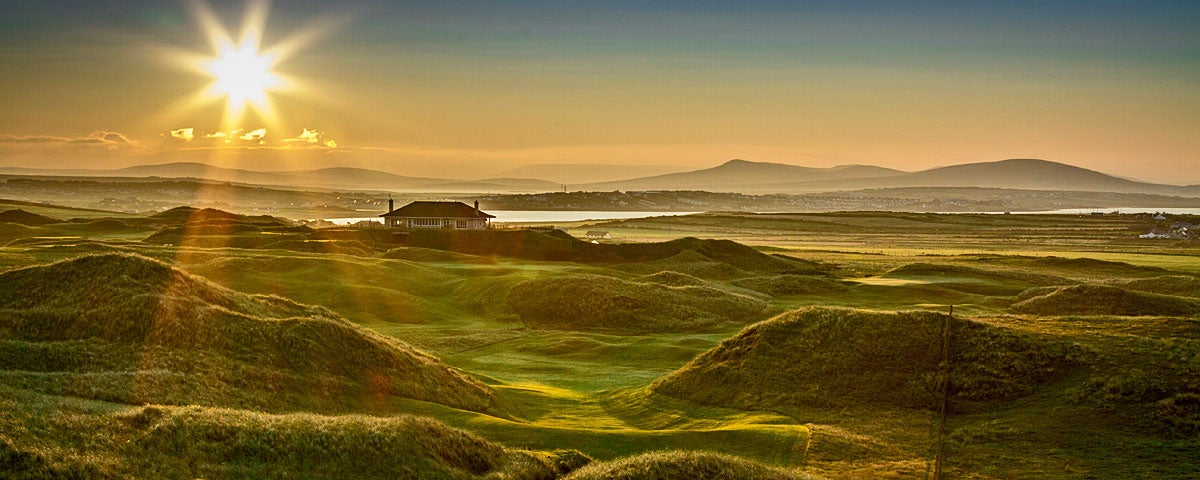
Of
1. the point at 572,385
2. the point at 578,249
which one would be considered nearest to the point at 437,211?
the point at 578,249

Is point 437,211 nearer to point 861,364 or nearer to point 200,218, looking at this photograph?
point 200,218

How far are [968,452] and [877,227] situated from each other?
17618 cm

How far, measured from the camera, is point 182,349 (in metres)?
22.5

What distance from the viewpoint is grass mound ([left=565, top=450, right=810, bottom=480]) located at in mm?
15289

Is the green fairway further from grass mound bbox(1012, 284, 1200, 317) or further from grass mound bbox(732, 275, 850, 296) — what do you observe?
grass mound bbox(732, 275, 850, 296)

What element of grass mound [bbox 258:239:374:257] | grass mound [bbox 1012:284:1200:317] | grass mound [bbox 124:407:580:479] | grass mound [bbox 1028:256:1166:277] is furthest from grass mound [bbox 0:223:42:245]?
grass mound [bbox 1028:256:1166:277]

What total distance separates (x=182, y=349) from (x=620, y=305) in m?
35.0

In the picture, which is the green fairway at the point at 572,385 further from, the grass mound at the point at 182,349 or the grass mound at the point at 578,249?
the grass mound at the point at 578,249

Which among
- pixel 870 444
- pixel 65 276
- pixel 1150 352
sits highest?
pixel 65 276

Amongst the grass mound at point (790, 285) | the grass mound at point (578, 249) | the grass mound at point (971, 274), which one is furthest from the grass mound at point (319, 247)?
the grass mound at point (971, 274)

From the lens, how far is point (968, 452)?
23422 mm

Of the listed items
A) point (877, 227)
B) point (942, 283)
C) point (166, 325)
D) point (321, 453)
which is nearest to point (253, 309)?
point (166, 325)

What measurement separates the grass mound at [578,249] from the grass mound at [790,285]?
37.8 ft

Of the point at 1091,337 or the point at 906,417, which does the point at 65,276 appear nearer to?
the point at 906,417
